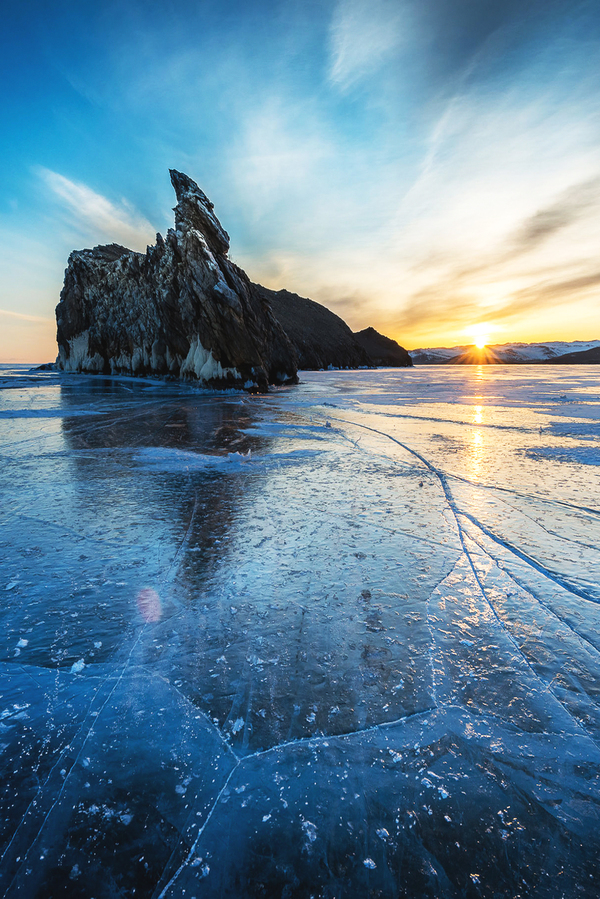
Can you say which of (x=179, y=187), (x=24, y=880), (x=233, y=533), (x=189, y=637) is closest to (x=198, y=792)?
(x=24, y=880)

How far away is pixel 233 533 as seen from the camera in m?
5.11

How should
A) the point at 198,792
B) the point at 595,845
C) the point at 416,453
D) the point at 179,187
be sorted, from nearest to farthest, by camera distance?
the point at 595,845
the point at 198,792
the point at 416,453
the point at 179,187

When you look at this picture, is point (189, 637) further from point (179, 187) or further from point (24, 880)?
point (179, 187)

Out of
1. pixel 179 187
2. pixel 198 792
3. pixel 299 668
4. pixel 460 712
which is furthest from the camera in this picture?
pixel 179 187

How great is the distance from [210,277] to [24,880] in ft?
116

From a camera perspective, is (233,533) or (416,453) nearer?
(233,533)

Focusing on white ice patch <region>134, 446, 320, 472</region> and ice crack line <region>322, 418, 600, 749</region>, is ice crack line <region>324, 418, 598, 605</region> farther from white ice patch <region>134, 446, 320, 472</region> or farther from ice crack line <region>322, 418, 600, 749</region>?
white ice patch <region>134, 446, 320, 472</region>

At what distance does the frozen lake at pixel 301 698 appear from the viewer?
1747 mm

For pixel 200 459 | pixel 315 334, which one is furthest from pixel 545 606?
pixel 315 334

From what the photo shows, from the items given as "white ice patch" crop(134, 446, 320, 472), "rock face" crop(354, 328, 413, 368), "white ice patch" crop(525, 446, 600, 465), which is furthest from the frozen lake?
"rock face" crop(354, 328, 413, 368)

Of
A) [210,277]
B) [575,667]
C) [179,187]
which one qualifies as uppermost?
[179,187]

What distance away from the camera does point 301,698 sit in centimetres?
258

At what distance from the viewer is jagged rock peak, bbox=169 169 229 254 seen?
1410 inches

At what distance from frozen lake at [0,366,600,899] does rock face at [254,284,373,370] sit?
10474 centimetres
